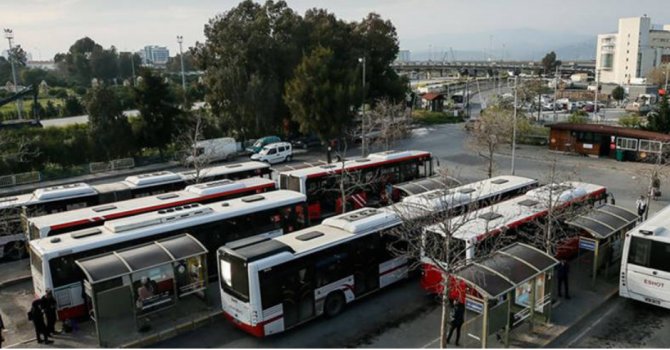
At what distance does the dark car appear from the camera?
45.7 metres

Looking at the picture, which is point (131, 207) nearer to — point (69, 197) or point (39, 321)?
point (69, 197)

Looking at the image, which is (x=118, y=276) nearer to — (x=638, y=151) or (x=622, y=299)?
(x=622, y=299)

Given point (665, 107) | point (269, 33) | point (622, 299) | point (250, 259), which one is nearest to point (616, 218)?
point (622, 299)

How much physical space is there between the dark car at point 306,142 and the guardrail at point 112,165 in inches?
533

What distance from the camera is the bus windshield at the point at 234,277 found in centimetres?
1333

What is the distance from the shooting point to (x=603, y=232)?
53.7 ft

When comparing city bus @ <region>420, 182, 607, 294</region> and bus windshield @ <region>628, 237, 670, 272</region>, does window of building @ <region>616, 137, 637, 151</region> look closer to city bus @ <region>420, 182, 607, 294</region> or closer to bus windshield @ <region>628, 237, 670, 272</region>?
city bus @ <region>420, 182, 607, 294</region>

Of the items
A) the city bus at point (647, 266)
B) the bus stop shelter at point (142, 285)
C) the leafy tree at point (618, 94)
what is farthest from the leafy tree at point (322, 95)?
the leafy tree at point (618, 94)

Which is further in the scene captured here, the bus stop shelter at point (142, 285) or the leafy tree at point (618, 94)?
the leafy tree at point (618, 94)

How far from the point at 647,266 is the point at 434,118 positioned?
4433cm

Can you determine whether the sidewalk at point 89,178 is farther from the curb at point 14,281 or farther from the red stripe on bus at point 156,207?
the red stripe on bus at point 156,207

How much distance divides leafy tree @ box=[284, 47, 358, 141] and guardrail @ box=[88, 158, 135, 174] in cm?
1242

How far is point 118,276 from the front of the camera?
13.4 m

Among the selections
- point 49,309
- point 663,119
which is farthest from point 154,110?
point 663,119
